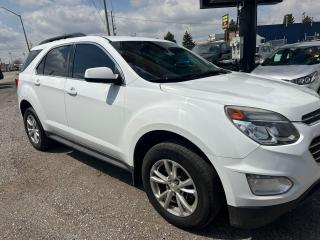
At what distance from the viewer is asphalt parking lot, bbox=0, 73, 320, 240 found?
124 inches

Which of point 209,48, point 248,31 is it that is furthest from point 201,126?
point 209,48

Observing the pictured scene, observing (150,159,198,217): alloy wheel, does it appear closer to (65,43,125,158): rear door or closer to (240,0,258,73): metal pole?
(65,43,125,158): rear door

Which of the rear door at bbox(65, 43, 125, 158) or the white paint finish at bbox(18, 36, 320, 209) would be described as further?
the rear door at bbox(65, 43, 125, 158)

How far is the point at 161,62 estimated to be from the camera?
381 cm

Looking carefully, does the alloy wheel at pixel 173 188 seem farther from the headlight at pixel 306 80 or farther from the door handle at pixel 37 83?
the headlight at pixel 306 80

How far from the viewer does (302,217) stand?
10.7ft

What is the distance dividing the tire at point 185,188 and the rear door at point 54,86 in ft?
5.81

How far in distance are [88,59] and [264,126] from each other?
2403 millimetres

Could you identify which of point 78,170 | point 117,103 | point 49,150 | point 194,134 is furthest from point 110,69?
point 49,150

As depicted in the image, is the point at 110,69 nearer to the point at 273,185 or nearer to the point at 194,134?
the point at 194,134

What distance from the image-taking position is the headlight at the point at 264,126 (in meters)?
2.60

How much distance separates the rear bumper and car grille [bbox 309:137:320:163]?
228 mm

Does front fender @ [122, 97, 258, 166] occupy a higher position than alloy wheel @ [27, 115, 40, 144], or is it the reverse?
front fender @ [122, 97, 258, 166]

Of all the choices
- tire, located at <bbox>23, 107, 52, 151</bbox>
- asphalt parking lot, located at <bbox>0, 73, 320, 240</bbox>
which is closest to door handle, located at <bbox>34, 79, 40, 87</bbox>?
tire, located at <bbox>23, 107, 52, 151</bbox>
